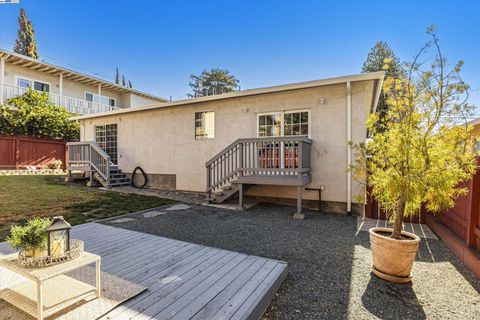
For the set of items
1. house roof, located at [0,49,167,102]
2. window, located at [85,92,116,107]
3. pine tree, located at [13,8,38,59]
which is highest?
pine tree, located at [13,8,38,59]

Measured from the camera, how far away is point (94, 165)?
10242 millimetres

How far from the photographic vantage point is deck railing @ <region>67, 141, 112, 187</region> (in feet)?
32.8

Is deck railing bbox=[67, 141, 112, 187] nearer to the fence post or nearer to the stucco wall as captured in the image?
the stucco wall

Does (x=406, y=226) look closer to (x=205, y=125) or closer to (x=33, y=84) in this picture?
(x=205, y=125)

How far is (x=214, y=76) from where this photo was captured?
3241 centimetres

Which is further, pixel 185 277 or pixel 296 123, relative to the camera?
pixel 296 123

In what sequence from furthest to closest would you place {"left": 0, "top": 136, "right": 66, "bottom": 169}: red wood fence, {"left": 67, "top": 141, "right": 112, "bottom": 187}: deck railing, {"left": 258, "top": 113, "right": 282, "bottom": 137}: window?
{"left": 0, "top": 136, "right": 66, "bottom": 169}: red wood fence < {"left": 67, "top": 141, "right": 112, "bottom": 187}: deck railing < {"left": 258, "top": 113, "right": 282, "bottom": 137}: window

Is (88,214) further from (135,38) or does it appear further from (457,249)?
(135,38)

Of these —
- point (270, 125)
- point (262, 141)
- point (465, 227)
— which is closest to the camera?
point (465, 227)

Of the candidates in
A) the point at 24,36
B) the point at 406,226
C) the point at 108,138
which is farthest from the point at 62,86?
the point at 406,226

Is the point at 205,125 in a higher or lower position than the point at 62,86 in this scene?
lower

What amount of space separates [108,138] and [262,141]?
8.92 metres

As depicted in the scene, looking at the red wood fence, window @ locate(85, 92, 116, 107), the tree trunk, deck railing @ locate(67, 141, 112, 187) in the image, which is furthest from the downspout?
window @ locate(85, 92, 116, 107)

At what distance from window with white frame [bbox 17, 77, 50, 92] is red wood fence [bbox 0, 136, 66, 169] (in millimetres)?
4397
